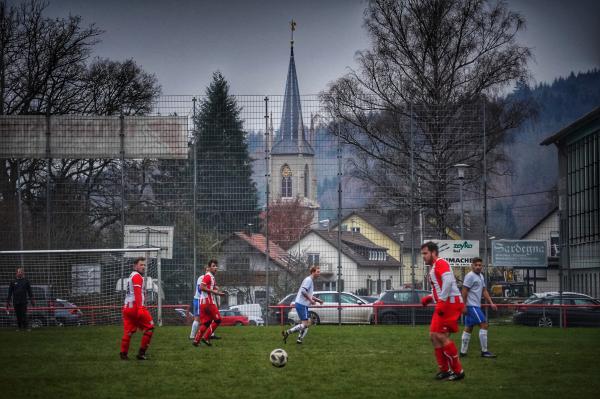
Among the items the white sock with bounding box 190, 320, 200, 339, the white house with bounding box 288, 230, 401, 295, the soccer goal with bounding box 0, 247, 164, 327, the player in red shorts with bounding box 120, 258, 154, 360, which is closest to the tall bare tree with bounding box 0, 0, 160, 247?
the soccer goal with bounding box 0, 247, 164, 327

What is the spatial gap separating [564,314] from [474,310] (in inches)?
569

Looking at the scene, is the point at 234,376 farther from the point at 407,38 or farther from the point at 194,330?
the point at 407,38

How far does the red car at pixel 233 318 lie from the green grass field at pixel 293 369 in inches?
551

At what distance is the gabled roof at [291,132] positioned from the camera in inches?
A: 1284

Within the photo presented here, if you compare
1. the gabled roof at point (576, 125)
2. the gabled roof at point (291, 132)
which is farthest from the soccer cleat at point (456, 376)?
the gabled roof at point (576, 125)

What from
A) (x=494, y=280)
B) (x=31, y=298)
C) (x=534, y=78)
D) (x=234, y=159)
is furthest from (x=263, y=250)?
(x=534, y=78)

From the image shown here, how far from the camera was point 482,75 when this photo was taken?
41.2 m

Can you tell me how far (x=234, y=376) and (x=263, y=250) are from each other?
17.9 metres

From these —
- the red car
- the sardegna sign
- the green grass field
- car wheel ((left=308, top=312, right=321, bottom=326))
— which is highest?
the sardegna sign

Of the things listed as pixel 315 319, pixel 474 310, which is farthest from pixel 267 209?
pixel 474 310

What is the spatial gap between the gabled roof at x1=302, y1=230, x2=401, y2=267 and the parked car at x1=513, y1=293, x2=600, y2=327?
17.3ft

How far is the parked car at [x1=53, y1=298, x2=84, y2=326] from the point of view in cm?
3014

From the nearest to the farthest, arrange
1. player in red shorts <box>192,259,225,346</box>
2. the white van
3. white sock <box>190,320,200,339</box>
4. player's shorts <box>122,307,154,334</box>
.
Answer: player's shorts <box>122,307,154,334</box>, player in red shorts <box>192,259,225,346</box>, white sock <box>190,320,200,339</box>, the white van

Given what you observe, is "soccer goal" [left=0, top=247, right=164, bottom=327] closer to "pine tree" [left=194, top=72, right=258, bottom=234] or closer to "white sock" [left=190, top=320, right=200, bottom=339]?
"pine tree" [left=194, top=72, right=258, bottom=234]
